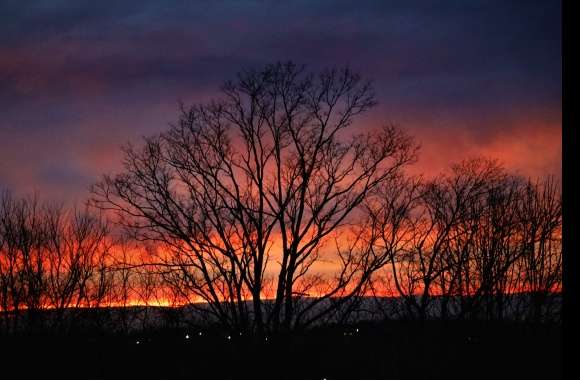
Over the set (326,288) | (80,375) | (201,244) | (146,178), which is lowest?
(80,375)

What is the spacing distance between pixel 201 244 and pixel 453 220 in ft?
33.8

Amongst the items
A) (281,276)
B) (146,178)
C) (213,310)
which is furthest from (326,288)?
(146,178)

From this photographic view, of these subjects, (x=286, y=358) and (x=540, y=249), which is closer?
(x=286, y=358)

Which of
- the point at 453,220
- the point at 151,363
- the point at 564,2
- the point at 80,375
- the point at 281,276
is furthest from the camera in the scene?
the point at 453,220

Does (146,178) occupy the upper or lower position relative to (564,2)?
upper

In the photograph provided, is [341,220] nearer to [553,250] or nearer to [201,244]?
[201,244]

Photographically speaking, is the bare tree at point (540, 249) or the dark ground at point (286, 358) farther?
the bare tree at point (540, 249)

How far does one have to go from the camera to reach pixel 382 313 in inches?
800

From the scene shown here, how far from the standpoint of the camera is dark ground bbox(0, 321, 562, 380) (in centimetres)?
1089

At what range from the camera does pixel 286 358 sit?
39.0 feet

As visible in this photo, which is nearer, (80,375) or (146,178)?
(80,375)

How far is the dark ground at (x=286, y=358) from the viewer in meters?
10.9

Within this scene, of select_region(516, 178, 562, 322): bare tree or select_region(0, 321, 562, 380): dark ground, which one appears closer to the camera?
select_region(0, 321, 562, 380): dark ground

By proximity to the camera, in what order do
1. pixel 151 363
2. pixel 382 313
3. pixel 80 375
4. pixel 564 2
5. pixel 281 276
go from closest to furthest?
1. pixel 564 2
2. pixel 80 375
3. pixel 151 363
4. pixel 281 276
5. pixel 382 313
